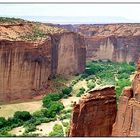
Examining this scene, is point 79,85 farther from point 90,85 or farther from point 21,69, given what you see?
point 21,69

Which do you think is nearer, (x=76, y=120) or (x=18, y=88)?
(x=76, y=120)

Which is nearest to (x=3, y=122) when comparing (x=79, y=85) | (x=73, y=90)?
(x=73, y=90)

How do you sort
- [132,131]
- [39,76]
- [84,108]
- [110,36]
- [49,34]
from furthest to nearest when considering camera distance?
1. [110,36]
2. [49,34]
3. [39,76]
4. [84,108]
5. [132,131]

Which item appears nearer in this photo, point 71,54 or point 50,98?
point 50,98

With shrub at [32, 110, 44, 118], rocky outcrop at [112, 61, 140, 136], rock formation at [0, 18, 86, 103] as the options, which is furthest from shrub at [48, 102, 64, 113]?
rocky outcrop at [112, 61, 140, 136]

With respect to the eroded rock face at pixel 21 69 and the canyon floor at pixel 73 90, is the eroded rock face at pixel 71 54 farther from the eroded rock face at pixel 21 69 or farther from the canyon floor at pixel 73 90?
the eroded rock face at pixel 21 69

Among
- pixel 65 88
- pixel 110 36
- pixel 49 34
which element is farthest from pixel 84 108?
pixel 110 36

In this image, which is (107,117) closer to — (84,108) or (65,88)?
Answer: (84,108)
